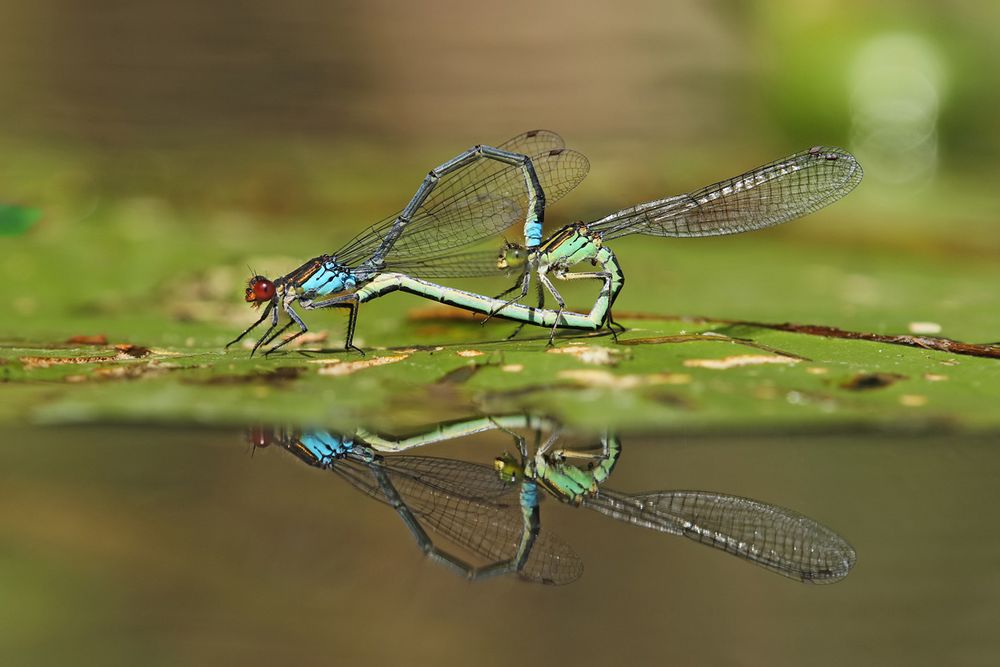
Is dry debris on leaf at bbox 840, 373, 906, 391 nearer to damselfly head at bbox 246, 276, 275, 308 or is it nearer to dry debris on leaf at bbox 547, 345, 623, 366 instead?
dry debris on leaf at bbox 547, 345, 623, 366

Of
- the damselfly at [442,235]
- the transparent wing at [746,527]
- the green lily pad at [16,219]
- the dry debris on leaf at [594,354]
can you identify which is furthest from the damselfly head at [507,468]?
the green lily pad at [16,219]

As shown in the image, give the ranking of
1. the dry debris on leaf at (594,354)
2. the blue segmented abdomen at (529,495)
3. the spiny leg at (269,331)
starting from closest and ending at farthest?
1. the blue segmented abdomen at (529,495)
2. the dry debris on leaf at (594,354)
3. the spiny leg at (269,331)

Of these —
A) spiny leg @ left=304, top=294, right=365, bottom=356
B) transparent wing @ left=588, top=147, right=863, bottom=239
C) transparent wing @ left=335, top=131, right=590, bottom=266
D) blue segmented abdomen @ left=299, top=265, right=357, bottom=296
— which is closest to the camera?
spiny leg @ left=304, top=294, right=365, bottom=356

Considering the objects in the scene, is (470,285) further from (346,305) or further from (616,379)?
(616,379)

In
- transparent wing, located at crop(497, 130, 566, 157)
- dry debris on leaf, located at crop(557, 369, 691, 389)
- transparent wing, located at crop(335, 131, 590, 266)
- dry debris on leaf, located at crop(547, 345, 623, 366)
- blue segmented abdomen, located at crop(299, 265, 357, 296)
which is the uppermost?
transparent wing, located at crop(497, 130, 566, 157)

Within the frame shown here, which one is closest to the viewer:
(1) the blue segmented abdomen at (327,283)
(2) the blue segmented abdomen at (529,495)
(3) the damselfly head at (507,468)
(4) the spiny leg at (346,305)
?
(2) the blue segmented abdomen at (529,495)

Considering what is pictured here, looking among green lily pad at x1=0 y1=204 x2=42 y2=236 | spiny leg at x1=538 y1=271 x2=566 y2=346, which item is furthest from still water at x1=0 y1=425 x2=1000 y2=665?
green lily pad at x1=0 y1=204 x2=42 y2=236

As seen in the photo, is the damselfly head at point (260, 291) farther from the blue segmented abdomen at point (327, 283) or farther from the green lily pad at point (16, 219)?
the green lily pad at point (16, 219)
